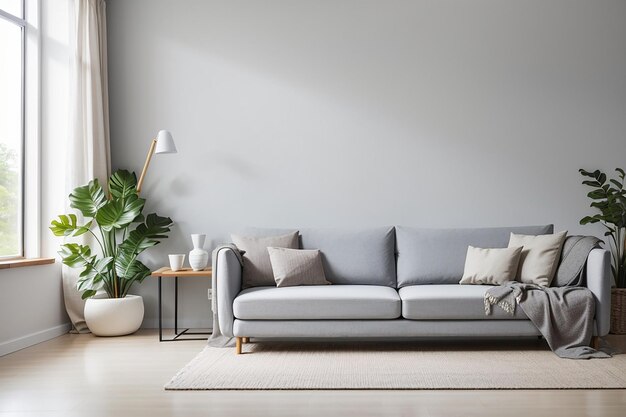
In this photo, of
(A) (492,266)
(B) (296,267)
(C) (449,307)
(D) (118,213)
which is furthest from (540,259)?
(D) (118,213)

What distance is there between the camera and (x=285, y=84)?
5.47 m

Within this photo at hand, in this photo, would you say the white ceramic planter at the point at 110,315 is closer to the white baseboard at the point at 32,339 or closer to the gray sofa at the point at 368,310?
the white baseboard at the point at 32,339

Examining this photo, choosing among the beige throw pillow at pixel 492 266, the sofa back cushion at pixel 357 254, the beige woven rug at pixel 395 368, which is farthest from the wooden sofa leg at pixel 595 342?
the sofa back cushion at pixel 357 254

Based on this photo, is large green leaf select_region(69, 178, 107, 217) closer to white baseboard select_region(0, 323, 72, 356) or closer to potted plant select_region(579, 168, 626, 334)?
white baseboard select_region(0, 323, 72, 356)

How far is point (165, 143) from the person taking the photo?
504 cm

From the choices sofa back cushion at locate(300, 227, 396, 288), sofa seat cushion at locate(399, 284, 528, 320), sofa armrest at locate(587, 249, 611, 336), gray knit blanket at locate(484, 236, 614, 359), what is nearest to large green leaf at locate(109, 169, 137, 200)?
sofa back cushion at locate(300, 227, 396, 288)

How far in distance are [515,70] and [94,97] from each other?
11.7ft

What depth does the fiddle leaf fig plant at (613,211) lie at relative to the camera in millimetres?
4969

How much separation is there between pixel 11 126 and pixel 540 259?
406 cm

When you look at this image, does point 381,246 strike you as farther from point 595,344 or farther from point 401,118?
point 595,344

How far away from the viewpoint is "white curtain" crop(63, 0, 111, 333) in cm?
513

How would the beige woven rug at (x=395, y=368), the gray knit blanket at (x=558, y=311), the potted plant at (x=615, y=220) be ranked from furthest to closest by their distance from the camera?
the potted plant at (x=615, y=220), the gray knit blanket at (x=558, y=311), the beige woven rug at (x=395, y=368)

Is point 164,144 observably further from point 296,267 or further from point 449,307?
point 449,307

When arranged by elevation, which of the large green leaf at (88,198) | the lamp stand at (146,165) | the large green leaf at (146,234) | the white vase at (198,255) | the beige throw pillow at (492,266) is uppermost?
the lamp stand at (146,165)
